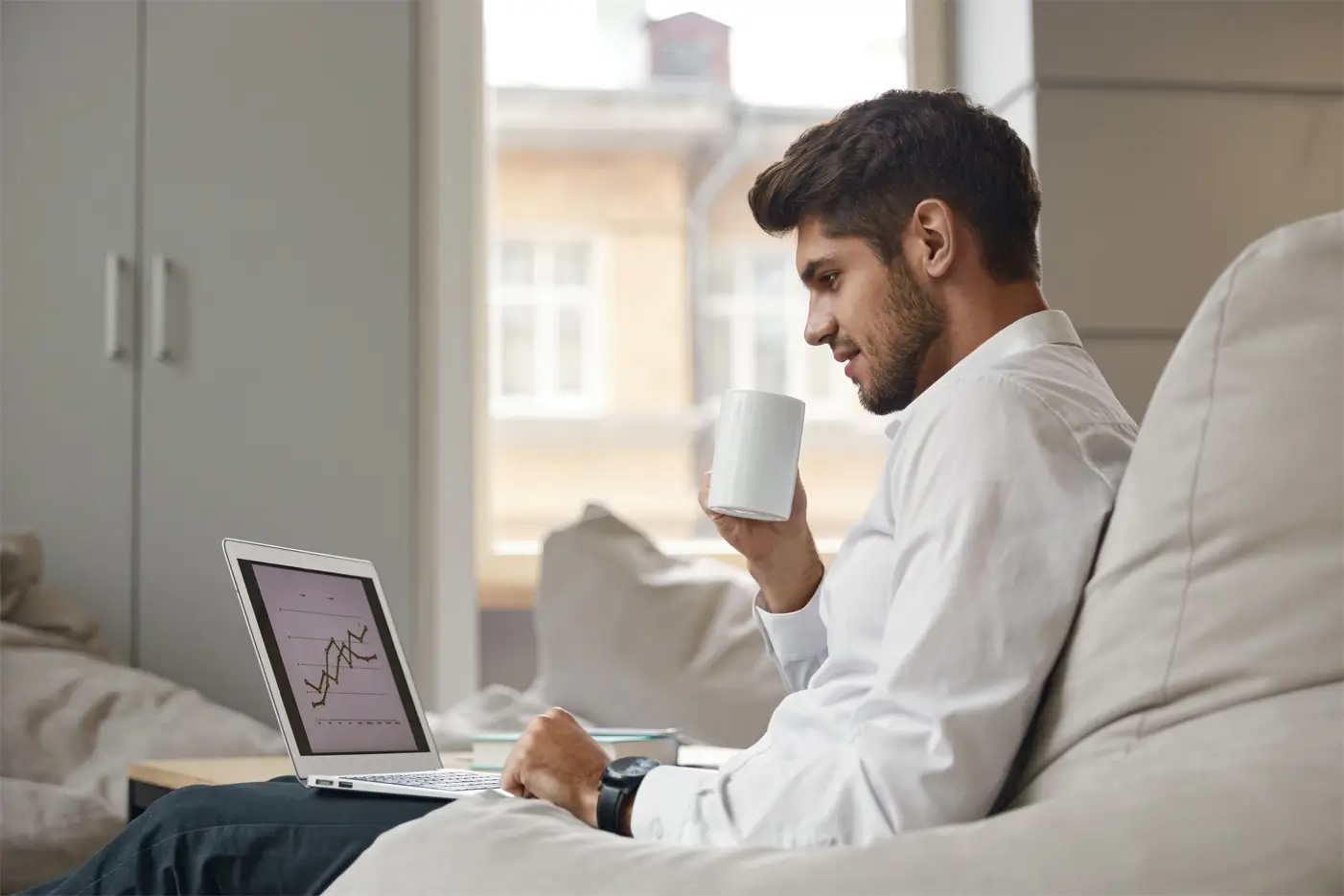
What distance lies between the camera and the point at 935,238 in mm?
1300

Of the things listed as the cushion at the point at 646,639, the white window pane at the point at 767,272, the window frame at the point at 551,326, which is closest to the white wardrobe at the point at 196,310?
the cushion at the point at 646,639

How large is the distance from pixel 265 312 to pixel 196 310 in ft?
0.47

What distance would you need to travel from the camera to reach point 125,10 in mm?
3109

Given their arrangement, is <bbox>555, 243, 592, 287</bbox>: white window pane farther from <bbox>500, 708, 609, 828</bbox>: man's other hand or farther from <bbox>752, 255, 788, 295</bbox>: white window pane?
<bbox>500, 708, 609, 828</bbox>: man's other hand

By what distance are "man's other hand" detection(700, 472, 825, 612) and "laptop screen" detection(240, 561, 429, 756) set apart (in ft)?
1.48

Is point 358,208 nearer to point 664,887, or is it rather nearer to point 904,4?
point 904,4

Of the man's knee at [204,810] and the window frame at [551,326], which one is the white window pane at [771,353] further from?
the man's knee at [204,810]

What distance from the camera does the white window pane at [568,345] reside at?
8.91 metres

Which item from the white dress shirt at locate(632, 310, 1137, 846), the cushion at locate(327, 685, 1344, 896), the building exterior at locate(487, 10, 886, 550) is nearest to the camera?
the cushion at locate(327, 685, 1344, 896)

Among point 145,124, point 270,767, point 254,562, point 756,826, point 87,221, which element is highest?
point 145,124

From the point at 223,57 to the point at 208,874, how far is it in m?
2.35

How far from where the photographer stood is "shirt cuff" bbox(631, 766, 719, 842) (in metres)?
1.10

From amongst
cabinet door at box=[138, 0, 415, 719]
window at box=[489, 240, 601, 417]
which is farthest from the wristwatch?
window at box=[489, 240, 601, 417]

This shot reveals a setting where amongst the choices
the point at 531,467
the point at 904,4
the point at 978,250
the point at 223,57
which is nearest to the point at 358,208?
the point at 223,57
